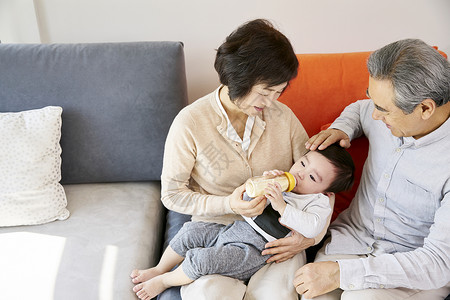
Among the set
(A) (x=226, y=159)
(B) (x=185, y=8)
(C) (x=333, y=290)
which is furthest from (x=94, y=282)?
(B) (x=185, y=8)

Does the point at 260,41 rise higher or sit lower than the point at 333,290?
higher

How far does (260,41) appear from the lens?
128 cm

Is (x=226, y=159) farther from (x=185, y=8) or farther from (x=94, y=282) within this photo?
(x=185, y=8)

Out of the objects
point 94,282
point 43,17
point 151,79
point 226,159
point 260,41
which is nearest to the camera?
point 260,41

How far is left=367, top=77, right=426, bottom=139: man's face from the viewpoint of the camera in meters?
1.23

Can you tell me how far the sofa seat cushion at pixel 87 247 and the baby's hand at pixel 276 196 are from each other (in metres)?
0.56

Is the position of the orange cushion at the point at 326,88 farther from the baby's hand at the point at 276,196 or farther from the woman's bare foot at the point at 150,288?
the woman's bare foot at the point at 150,288

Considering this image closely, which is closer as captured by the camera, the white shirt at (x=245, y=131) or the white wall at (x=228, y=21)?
the white shirt at (x=245, y=131)

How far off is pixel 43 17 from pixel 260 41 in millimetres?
1300

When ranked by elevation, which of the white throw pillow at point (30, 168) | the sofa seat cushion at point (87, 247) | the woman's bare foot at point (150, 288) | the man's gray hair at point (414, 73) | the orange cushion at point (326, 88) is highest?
the man's gray hair at point (414, 73)

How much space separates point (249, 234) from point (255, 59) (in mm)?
602

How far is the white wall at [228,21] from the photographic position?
202 centimetres

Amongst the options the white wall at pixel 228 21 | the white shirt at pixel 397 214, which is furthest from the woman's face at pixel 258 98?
the white wall at pixel 228 21

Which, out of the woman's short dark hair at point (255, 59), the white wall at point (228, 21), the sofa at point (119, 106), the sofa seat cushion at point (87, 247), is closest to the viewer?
the woman's short dark hair at point (255, 59)
